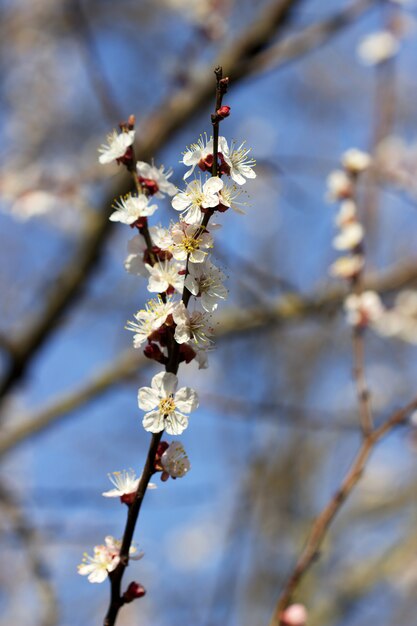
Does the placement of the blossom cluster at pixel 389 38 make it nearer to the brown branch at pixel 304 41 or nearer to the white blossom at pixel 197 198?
the brown branch at pixel 304 41

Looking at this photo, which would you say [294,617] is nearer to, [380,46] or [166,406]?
[166,406]

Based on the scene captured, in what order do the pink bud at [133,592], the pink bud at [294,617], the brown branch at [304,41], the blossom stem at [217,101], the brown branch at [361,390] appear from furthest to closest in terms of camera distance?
the brown branch at [304,41], the brown branch at [361,390], the pink bud at [294,617], the pink bud at [133,592], the blossom stem at [217,101]

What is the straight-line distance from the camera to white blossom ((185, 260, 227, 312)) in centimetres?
76

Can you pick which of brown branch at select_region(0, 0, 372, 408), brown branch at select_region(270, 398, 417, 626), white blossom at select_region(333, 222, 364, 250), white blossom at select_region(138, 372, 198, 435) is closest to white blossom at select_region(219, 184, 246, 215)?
white blossom at select_region(138, 372, 198, 435)

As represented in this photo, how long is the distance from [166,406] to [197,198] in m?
0.24

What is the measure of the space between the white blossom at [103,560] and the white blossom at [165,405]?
0.17 m

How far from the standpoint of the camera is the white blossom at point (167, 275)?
30.7 inches

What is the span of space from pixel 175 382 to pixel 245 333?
1.95 m

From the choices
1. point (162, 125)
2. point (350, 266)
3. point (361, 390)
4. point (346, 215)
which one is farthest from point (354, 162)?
point (162, 125)

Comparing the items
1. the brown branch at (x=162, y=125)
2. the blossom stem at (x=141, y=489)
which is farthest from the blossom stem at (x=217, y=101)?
the brown branch at (x=162, y=125)

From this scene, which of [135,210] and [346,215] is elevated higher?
[346,215]

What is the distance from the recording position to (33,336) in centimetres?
273

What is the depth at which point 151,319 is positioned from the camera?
0.78m

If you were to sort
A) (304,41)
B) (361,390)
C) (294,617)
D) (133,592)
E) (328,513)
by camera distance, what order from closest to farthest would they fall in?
1. (133,592)
2. (294,617)
3. (328,513)
4. (361,390)
5. (304,41)
